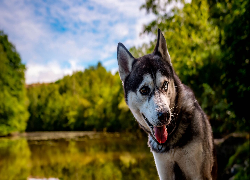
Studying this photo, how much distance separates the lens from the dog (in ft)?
8.16

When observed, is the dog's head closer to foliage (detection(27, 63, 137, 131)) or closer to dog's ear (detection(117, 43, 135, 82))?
dog's ear (detection(117, 43, 135, 82))

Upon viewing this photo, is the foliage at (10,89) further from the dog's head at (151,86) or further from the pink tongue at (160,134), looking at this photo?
the pink tongue at (160,134)

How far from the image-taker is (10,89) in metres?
36.5

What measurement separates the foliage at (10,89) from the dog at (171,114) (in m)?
36.0

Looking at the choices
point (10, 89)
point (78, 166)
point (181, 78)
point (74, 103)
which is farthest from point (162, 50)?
point (74, 103)

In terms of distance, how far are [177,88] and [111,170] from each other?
11.9 meters

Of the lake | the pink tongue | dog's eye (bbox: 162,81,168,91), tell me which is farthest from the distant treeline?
the lake

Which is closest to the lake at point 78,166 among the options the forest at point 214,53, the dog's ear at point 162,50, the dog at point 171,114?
the forest at point 214,53

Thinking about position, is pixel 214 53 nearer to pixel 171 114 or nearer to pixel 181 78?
pixel 181 78

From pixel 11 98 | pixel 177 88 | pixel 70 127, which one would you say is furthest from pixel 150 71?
pixel 70 127

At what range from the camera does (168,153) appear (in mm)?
2561

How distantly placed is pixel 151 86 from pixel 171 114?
341 mm

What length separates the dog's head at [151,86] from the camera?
90.0 inches

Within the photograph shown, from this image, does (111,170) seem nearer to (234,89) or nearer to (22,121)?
(234,89)
